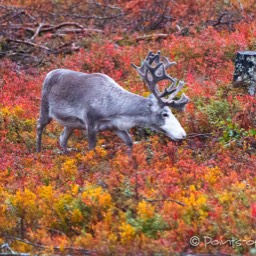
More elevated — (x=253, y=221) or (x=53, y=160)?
(x=253, y=221)

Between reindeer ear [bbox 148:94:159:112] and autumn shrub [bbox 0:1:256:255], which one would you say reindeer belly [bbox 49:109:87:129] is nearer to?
autumn shrub [bbox 0:1:256:255]

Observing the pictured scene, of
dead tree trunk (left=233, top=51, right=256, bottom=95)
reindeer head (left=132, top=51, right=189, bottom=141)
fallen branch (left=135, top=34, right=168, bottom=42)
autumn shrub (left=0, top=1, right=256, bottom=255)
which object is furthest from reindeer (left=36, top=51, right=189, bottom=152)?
fallen branch (left=135, top=34, right=168, bottom=42)

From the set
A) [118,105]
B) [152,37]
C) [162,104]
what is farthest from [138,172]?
[152,37]

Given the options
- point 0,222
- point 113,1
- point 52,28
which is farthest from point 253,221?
point 113,1

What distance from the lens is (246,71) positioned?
12.3 meters

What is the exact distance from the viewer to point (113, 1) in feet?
64.1

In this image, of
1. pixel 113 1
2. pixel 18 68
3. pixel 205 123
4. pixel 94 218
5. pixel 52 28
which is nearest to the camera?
pixel 94 218

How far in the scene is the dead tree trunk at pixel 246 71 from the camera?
12.2 metres

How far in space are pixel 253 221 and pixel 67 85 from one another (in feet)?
15.8

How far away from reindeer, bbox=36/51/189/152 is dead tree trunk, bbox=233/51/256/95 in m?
1.86

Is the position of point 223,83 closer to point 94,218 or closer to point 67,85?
point 67,85

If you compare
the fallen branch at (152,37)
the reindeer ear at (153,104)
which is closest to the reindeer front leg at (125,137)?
the reindeer ear at (153,104)

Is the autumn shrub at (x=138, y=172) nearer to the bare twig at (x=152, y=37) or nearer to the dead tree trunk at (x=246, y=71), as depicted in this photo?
the dead tree trunk at (x=246, y=71)

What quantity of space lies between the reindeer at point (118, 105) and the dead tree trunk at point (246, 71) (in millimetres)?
1856
